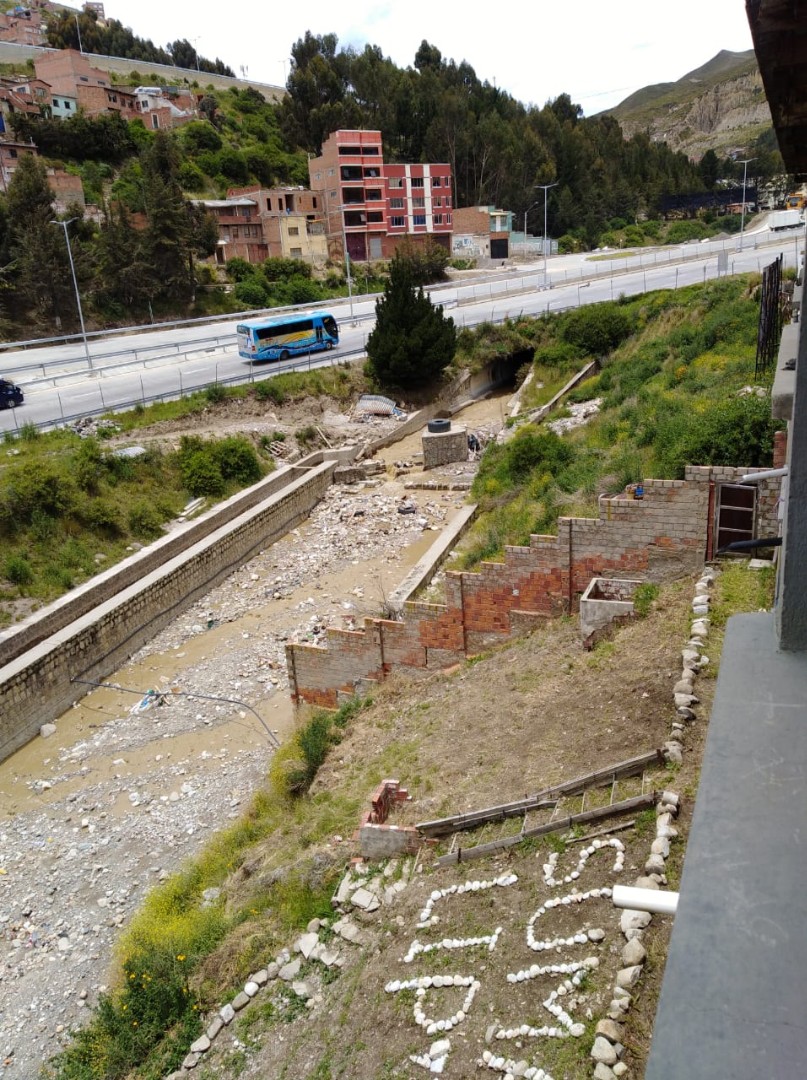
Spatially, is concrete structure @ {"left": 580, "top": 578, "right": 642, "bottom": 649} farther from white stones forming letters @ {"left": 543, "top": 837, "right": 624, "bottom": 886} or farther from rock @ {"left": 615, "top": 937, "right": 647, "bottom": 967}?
rock @ {"left": 615, "top": 937, "right": 647, "bottom": 967}

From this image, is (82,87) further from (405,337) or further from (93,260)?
(405,337)

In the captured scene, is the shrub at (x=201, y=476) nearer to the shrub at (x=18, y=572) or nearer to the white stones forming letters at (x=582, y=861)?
the shrub at (x=18, y=572)

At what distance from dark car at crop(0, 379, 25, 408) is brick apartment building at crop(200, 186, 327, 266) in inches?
1174

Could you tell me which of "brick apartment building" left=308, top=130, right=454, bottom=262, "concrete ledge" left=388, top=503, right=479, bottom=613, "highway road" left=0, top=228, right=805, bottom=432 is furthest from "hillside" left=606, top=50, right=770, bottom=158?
"concrete ledge" left=388, top=503, right=479, bottom=613

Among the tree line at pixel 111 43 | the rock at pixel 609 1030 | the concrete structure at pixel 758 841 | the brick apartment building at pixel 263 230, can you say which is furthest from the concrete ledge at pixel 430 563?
the tree line at pixel 111 43

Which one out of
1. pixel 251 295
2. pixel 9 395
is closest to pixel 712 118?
pixel 251 295

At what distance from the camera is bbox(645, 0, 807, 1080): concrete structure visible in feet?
4.25

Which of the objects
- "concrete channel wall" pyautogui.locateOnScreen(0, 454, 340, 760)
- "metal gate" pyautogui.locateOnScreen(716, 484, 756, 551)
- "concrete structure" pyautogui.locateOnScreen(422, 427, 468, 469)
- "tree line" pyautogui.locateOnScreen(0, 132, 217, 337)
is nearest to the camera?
"metal gate" pyautogui.locateOnScreen(716, 484, 756, 551)

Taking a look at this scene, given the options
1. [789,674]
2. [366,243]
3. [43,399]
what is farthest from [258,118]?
[789,674]

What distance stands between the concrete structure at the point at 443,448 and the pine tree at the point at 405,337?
5541 millimetres

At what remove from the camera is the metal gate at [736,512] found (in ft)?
35.6

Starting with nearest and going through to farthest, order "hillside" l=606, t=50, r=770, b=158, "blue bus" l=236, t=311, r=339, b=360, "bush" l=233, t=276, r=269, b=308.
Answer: "blue bus" l=236, t=311, r=339, b=360 < "bush" l=233, t=276, r=269, b=308 < "hillside" l=606, t=50, r=770, b=158

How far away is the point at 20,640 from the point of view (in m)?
15.9

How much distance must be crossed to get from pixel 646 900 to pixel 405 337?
30870 millimetres
